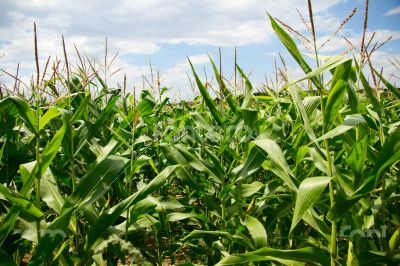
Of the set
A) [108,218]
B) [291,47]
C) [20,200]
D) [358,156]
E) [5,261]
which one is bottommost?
[5,261]

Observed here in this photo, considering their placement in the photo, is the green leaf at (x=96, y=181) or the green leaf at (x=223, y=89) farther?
the green leaf at (x=223, y=89)

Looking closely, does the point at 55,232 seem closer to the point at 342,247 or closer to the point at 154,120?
the point at 342,247

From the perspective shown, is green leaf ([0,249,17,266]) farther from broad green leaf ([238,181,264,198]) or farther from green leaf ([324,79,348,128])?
green leaf ([324,79,348,128])

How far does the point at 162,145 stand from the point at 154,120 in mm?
1348

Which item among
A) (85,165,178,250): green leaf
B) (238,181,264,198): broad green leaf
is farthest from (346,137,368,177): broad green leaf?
(85,165,178,250): green leaf

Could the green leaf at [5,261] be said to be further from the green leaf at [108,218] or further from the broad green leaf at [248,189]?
the broad green leaf at [248,189]

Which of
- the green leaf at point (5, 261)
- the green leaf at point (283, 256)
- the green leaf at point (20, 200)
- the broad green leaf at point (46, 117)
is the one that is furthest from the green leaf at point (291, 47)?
the green leaf at point (5, 261)

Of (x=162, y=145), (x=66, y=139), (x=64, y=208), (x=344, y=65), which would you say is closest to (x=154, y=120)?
(x=162, y=145)

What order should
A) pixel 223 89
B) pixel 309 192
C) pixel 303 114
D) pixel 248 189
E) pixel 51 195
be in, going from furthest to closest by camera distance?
1. pixel 223 89
2. pixel 248 189
3. pixel 51 195
4. pixel 303 114
5. pixel 309 192

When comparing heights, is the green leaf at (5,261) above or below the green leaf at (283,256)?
below

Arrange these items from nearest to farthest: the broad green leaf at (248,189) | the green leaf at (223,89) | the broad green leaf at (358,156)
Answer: the broad green leaf at (358,156) < the broad green leaf at (248,189) < the green leaf at (223,89)

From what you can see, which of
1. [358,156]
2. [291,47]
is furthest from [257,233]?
[291,47]

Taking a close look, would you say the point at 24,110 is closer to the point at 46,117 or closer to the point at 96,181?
the point at 46,117

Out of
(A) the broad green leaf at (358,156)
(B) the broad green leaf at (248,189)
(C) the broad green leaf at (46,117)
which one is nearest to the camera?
(A) the broad green leaf at (358,156)
